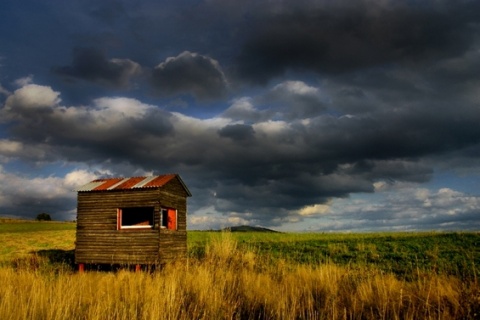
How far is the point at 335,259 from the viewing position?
2138cm

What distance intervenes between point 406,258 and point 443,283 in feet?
38.4

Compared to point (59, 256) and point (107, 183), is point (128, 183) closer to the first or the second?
point (107, 183)

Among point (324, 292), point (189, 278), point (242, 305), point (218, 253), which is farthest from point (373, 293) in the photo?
point (218, 253)

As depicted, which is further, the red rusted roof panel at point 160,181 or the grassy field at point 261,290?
the red rusted roof panel at point 160,181

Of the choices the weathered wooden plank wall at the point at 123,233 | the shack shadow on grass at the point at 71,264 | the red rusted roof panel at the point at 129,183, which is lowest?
the shack shadow on grass at the point at 71,264

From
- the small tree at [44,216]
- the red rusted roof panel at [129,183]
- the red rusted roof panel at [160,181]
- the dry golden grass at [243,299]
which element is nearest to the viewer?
the dry golden grass at [243,299]

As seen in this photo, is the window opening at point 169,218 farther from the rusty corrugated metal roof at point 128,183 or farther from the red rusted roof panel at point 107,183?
the red rusted roof panel at point 107,183

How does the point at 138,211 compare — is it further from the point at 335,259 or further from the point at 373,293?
the point at 373,293

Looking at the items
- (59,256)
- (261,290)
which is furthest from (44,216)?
(261,290)

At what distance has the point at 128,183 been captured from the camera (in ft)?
68.9

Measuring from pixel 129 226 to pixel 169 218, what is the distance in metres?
2.30

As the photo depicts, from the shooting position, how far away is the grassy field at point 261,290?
7074mm

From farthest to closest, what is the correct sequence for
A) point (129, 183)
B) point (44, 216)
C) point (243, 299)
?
point (44, 216) → point (129, 183) → point (243, 299)

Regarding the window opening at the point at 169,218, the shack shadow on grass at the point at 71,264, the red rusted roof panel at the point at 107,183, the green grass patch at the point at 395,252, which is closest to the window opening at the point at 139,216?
the red rusted roof panel at the point at 107,183
